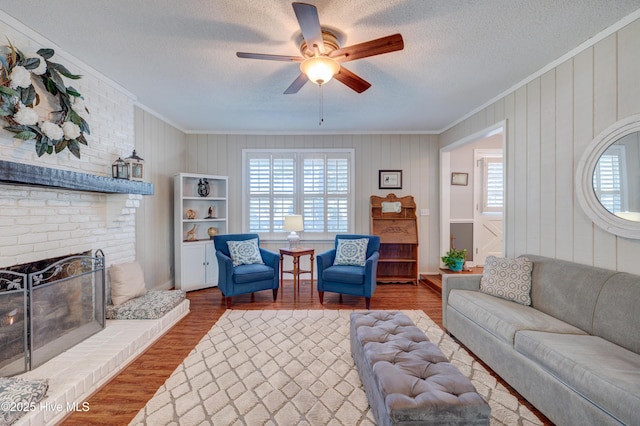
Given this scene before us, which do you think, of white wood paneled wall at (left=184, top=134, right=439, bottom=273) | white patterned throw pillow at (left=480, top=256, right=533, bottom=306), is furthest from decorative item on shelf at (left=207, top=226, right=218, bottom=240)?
white patterned throw pillow at (left=480, top=256, right=533, bottom=306)

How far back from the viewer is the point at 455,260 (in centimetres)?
464

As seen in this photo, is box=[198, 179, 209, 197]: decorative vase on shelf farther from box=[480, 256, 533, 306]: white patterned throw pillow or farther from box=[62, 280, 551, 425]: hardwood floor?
box=[480, 256, 533, 306]: white patterned throw pillow

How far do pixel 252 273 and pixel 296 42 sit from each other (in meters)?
2.74

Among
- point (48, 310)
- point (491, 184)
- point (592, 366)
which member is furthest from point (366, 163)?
point (48, 310)

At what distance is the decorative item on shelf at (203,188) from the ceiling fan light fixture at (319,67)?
10.4ft

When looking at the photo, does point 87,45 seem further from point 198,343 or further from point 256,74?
point 198,343

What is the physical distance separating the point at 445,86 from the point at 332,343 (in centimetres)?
305

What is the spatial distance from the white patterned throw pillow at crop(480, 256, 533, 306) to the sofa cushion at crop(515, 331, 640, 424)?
2.03ft

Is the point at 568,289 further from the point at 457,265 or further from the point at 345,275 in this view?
the point at 457,265

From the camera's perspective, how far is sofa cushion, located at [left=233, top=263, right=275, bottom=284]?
140 inches

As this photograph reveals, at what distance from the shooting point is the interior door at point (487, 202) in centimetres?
518

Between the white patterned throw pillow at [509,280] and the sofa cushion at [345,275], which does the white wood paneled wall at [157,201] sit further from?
the white patterned throw pillow at [509,280]

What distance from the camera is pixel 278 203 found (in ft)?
16.2

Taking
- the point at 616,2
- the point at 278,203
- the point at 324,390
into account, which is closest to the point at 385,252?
the point at 278,203
